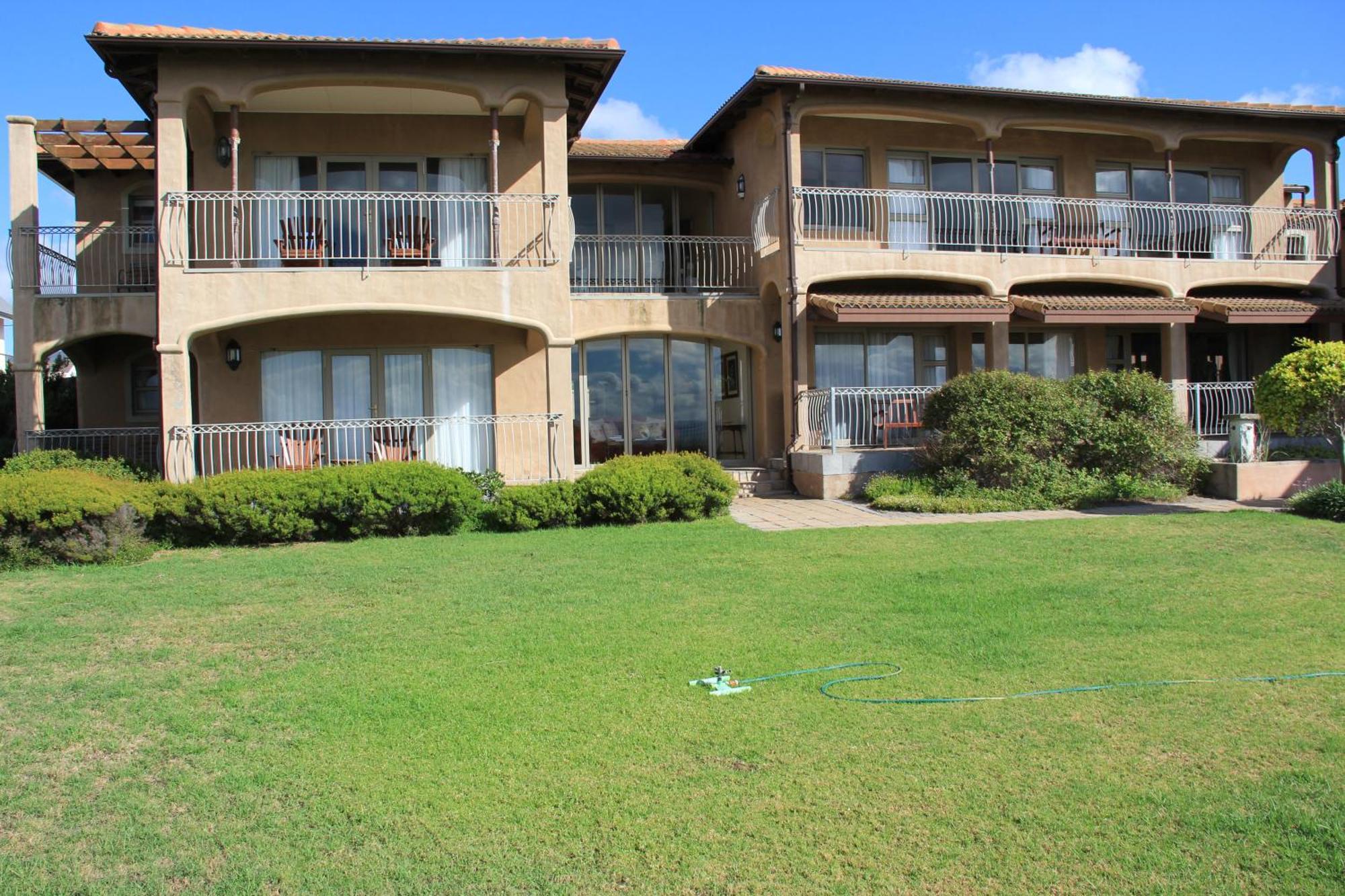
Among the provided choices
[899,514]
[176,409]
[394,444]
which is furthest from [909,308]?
[176,409]

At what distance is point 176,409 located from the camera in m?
13.8

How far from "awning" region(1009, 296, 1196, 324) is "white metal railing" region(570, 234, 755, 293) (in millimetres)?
5053

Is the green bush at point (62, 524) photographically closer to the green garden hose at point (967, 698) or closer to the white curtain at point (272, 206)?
the white curtain at point (272, 206)

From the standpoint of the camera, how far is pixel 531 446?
1620 cm

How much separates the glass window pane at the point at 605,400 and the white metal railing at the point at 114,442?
7.19 metres

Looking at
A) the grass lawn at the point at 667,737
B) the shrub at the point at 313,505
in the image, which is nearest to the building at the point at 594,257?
the shrub at the point at 313,505

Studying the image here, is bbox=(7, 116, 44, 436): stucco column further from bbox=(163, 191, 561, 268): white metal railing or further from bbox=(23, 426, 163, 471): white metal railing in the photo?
bbox=(163, 191, 561, 268): white metal railing

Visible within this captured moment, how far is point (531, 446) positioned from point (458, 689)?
10.7 m

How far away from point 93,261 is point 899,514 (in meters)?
14.4

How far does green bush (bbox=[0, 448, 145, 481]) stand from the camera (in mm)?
13516

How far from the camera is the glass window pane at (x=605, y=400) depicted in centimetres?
1788

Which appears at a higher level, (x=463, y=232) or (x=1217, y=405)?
(x=463, y=232)

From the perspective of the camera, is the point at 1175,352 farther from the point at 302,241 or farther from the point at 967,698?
the point at 302,241

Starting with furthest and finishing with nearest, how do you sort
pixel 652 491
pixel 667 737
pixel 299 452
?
1. pixel 299 452
2. pixel 652 491
3. pixel 667 737
